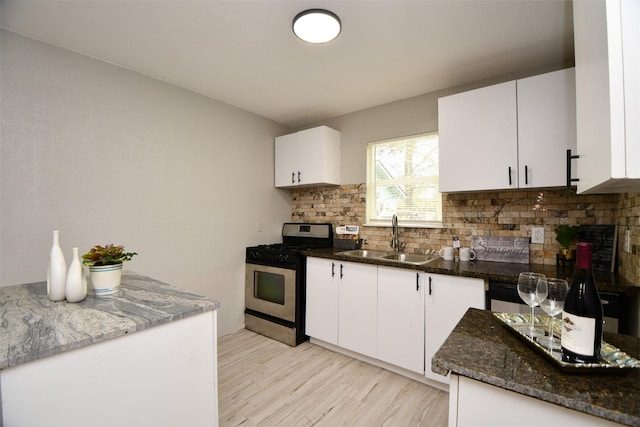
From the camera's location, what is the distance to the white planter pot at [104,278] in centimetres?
141

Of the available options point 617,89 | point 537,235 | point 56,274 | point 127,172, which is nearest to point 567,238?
point 537,235

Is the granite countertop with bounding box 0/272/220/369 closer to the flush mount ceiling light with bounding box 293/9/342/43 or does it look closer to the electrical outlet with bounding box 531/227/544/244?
the flush mount ceiling light with bounding box 293/9/342/43

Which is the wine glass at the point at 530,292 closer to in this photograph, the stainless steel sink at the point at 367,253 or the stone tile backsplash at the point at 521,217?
the stone tile backsplash at the point at 521,217

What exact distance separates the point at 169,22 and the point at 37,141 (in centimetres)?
121

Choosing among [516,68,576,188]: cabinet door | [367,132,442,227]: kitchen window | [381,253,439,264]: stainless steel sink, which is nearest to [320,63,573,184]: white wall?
[367,132,442,227]: kitchen window

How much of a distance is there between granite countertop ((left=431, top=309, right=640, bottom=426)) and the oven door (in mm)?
2111

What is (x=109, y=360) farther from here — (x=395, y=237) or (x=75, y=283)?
(x=395, y=237)

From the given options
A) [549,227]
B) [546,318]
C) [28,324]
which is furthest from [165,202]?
[549,227]

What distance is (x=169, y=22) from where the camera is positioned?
180 cm

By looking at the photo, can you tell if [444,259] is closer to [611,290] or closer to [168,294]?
[611,290]

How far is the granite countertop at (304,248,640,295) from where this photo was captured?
61.1 inches

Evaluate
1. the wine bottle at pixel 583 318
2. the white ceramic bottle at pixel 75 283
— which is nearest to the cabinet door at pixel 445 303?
the wine bottle at pixel 583 318

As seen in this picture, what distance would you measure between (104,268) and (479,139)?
254 centimetres

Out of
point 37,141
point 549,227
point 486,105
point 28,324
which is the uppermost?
point 486,105
